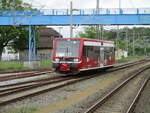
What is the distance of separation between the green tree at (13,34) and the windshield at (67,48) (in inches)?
1504

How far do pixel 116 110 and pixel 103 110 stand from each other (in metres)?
0.44

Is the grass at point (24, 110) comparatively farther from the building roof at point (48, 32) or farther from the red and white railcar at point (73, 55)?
the building roof at point (48, 32)

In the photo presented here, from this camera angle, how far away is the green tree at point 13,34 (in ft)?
199

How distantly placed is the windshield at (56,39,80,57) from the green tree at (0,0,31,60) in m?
38.2

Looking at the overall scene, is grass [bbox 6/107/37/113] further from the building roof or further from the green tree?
the building roof

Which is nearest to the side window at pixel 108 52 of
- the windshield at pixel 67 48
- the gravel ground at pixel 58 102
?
the windshield at pixel 67 48

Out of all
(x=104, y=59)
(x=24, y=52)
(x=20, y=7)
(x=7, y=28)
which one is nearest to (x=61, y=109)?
(x=104, y=59)

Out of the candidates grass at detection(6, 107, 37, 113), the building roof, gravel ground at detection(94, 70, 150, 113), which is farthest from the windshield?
the building roof

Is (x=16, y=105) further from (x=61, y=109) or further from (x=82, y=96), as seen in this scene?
(x=82, y=96)

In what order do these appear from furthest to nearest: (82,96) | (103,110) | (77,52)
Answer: (77,52) < (82,96) < (103,110)

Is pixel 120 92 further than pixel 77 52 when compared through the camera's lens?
No

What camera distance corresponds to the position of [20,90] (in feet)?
49.9

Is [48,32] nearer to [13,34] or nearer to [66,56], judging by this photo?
[13,34]

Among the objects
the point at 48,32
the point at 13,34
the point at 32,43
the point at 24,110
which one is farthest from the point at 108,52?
the point at 48,32
